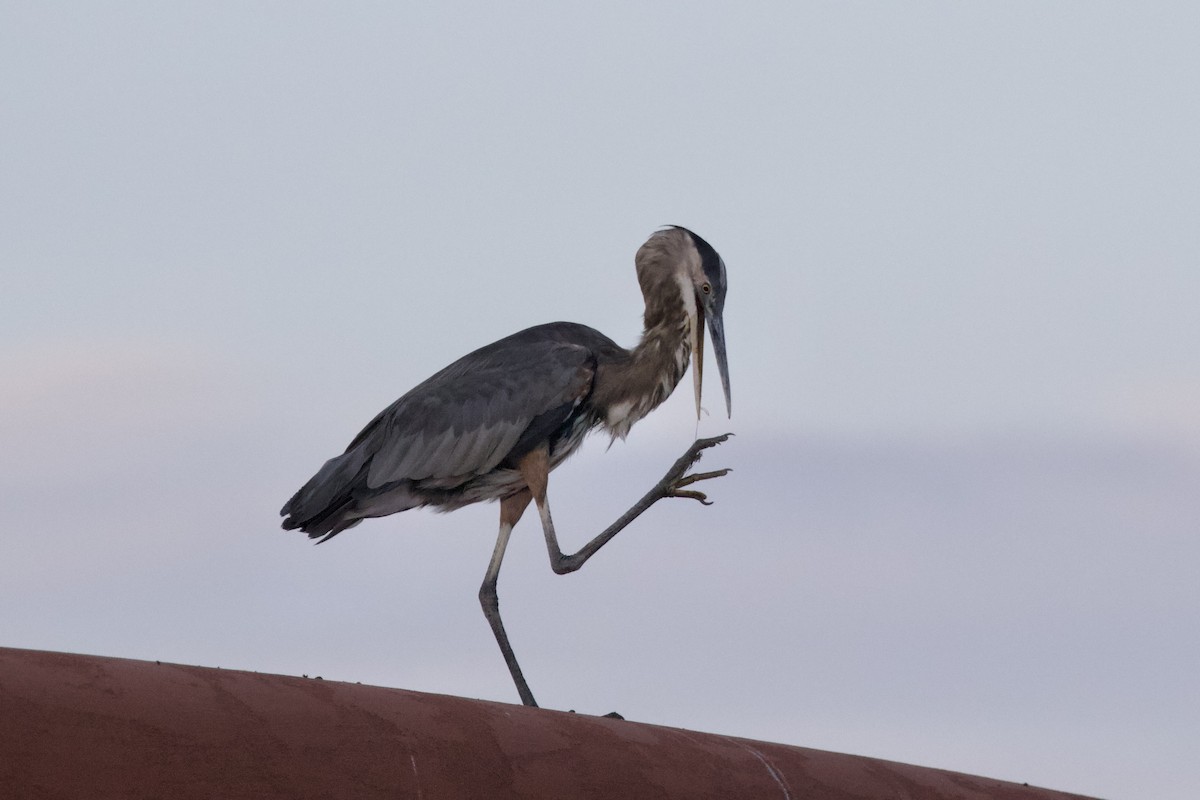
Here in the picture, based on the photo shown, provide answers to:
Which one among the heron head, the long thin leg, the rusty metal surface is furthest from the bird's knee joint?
the rusty metal surface

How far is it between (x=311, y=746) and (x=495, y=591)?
4.18m

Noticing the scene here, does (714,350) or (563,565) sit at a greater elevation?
(714,350)

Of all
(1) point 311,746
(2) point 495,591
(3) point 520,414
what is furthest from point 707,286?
(1) point 311,746

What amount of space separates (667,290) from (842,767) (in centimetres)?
369

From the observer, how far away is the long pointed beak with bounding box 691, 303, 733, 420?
9281 mm

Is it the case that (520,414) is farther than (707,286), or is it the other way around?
(707,286)

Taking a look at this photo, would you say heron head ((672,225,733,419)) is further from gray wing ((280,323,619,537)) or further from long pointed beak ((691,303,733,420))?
gray wing ((280,323,619,537))

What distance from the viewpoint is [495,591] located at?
9.18m

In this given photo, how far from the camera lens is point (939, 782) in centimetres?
689

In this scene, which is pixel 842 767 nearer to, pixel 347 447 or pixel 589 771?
pixel 589 771

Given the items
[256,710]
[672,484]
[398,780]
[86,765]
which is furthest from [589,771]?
[672,484]

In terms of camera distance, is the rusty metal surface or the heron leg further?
the heron leg

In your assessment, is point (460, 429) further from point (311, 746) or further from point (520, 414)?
point (311, 746)

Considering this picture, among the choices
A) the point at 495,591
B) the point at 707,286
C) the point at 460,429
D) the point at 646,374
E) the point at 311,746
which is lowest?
the point at 311,746
